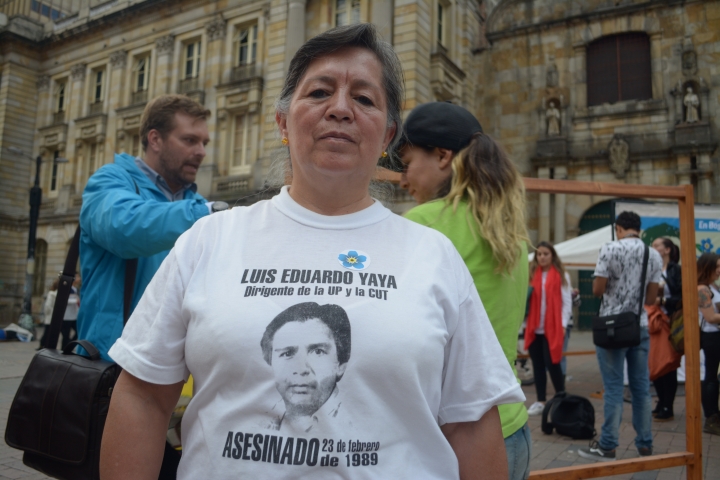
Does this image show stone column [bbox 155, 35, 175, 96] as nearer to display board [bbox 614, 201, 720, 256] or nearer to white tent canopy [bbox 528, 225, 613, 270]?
white tent canopy [bbox 528, 225, 613, 270]

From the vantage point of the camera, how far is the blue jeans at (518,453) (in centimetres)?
178

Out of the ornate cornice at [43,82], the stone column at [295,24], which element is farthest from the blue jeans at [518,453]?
the ornate cornice at [43,82]

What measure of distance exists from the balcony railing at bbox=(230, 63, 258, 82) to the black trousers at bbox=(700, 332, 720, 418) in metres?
18.5

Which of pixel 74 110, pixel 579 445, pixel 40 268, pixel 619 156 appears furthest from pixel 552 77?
pixel 40 268

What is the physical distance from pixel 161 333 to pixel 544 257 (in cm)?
680

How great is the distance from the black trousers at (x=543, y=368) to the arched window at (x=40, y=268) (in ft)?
90.1

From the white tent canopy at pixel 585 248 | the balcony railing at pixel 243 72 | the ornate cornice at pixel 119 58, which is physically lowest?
the white tent canopy at pixel 585 248

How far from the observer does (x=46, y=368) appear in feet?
6.43

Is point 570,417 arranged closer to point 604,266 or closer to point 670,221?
point 604,266

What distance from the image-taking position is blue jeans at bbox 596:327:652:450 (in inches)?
192

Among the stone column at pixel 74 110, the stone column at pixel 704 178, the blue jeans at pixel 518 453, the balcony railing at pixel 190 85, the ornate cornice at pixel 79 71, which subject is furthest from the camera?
the ornate cornice at pixel 79 71

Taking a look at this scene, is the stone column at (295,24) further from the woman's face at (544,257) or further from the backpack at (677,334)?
the backpack at (677,334)

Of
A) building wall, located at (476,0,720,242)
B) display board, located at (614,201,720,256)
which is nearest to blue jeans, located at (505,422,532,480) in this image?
display board, located at (614,201,720,256)

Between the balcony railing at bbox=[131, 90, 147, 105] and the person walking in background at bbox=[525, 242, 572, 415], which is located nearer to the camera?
the person walking in background at bbox=[525, 242, 572, 415]
